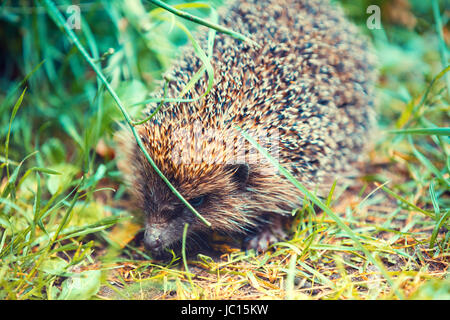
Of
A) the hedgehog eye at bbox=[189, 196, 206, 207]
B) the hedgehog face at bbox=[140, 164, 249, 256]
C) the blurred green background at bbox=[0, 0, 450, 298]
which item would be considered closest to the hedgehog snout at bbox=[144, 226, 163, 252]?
the hedgehog face at bbox=[140, 164, 249, 256]

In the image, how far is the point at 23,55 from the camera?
367 centimetres

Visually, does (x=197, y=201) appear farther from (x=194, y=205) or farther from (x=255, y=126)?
(x=255, y=126)

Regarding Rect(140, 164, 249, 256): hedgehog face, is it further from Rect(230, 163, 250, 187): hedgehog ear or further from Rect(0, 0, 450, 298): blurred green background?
Rect(0, 0, 450, 298): blurred green background

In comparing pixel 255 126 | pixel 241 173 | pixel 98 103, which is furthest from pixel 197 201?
pixel 98 103

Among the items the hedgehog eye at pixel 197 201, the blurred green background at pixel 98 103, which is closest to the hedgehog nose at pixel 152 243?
the blurred green background at pixel 98 103

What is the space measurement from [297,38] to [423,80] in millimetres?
2180

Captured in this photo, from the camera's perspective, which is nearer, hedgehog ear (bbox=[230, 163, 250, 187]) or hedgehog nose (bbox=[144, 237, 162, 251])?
hedgehog nose (bbox=[144, 237, 162, 251])

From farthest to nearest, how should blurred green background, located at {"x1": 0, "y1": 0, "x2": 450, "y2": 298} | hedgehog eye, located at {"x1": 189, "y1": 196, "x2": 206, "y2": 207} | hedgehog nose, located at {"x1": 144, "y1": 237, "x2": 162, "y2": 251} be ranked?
blurred green background, located at {"x1": 0, "y1": 0, "x2": 450, "y2": 298} → hedgehog eye, located at {"x1": 189, "y1": 196, "x2": 206, "y2": 207} → hedgehog nose, located at {"x1": 144, "y1": 237, "x2": 162, "y2": 251}

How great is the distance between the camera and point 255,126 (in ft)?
8.05

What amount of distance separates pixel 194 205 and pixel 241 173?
0.39m

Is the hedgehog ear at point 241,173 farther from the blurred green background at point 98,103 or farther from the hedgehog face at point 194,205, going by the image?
the blurred green background at point 98,103

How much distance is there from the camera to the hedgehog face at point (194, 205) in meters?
2.38

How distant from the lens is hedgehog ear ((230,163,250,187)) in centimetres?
249

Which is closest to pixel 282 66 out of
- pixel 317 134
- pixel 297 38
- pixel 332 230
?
pixel 297 38
